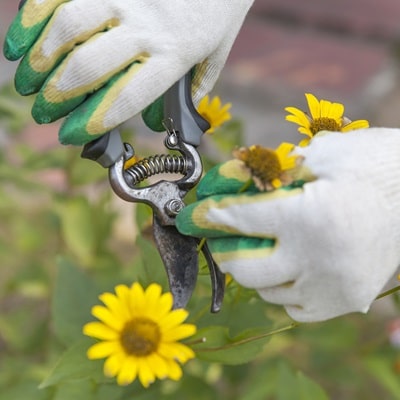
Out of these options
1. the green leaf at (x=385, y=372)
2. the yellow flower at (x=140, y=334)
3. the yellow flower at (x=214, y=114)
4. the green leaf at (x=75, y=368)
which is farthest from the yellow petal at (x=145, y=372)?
the green leaf at (x=385, y=372)

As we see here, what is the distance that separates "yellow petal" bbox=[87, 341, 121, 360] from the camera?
0.71 metres

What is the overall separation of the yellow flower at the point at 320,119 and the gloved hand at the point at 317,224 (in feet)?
0.27

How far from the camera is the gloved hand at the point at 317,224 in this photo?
0.62m

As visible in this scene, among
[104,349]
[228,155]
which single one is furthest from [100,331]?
[228,155]

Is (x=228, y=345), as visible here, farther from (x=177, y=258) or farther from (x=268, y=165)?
(x=268, y=165)

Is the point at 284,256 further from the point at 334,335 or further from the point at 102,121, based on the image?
the point at 334,335

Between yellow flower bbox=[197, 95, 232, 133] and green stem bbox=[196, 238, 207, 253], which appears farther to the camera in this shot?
yellow flower bbox=[197, 95, 232, 133]

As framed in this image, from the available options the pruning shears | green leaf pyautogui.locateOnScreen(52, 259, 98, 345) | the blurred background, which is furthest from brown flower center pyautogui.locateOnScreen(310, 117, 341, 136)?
green leaf pyautogui.locateOnScreen(52, 259, 98, 345)

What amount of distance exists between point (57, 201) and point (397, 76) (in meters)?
1.97

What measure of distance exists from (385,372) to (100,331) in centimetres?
70

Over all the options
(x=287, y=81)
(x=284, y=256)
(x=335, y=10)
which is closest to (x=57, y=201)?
(x=284, y=256)

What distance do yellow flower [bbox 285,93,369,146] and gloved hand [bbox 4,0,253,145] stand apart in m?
0.13

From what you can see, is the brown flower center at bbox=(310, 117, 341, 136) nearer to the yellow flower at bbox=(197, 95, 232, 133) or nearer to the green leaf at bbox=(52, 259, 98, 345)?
the yellow flower at bbox=(197, 95, 232, 133)

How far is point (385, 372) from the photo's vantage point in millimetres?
1272
